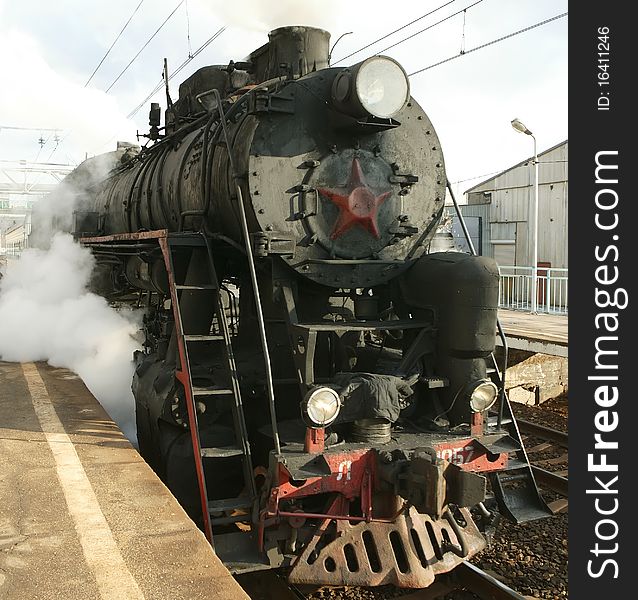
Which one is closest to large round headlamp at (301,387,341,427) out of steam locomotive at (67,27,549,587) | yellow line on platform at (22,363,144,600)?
steam locomotive at (67,27,549,587)

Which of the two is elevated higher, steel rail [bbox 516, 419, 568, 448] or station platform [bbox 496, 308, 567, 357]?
station platform [bbox 496, 308, 567, 357]

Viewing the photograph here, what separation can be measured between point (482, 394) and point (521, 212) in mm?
18766

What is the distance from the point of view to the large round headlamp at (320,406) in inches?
150

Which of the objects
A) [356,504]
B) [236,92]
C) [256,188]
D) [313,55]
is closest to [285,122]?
[256,188]

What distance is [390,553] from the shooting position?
12.8 ft

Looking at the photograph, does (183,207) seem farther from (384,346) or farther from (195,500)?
(195,500)

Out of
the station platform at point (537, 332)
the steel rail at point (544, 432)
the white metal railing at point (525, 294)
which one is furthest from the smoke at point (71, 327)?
the white metal railing at point (525, 294)

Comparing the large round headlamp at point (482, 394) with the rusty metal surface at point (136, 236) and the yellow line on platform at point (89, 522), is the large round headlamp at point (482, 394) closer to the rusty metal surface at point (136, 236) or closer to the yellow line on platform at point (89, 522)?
the yellow line on platform at point (89, 522)

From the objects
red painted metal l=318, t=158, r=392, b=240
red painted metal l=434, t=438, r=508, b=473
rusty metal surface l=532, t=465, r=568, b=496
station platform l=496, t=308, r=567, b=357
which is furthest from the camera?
station platform l=496, t=308, r=567, b=357

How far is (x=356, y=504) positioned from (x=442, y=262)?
1779 mm

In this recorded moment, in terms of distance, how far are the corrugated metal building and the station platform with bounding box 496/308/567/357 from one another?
771 centimetres

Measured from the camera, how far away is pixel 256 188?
4.41 m

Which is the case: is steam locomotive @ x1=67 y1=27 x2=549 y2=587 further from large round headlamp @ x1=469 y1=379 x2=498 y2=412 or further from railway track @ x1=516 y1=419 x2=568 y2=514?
railway track @ x1=516 y1=419 x2=568 y2=514

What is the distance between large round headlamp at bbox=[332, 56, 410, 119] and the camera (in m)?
4.29
